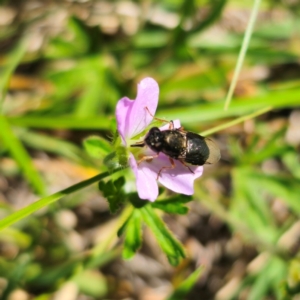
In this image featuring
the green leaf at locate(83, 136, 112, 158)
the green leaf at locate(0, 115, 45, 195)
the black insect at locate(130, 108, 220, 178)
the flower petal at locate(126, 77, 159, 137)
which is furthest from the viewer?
the green leaf at locate(0, 115, 45, 195)

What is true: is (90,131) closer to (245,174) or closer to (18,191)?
(18,191)

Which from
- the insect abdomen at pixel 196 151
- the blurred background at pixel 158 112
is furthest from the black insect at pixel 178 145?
the blurred background at pixel 158 112

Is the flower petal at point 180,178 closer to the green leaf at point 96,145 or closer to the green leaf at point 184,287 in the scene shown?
the green leaf at point 96,145

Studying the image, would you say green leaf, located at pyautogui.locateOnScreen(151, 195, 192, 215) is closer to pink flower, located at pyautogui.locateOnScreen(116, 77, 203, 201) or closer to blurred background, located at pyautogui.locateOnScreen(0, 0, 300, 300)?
pink flower, located at pyautogui.locateOnScreen(116, 77, 203, 201)

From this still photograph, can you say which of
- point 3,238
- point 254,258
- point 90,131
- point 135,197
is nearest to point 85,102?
point 90,131

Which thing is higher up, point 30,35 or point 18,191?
point 30,35

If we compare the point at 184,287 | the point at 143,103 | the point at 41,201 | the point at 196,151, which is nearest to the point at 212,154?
the point at 196,151

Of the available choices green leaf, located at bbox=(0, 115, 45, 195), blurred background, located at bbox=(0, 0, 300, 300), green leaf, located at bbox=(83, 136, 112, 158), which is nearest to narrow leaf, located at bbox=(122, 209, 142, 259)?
green leaf, located at bbox=(83, 136, 112, 158)
